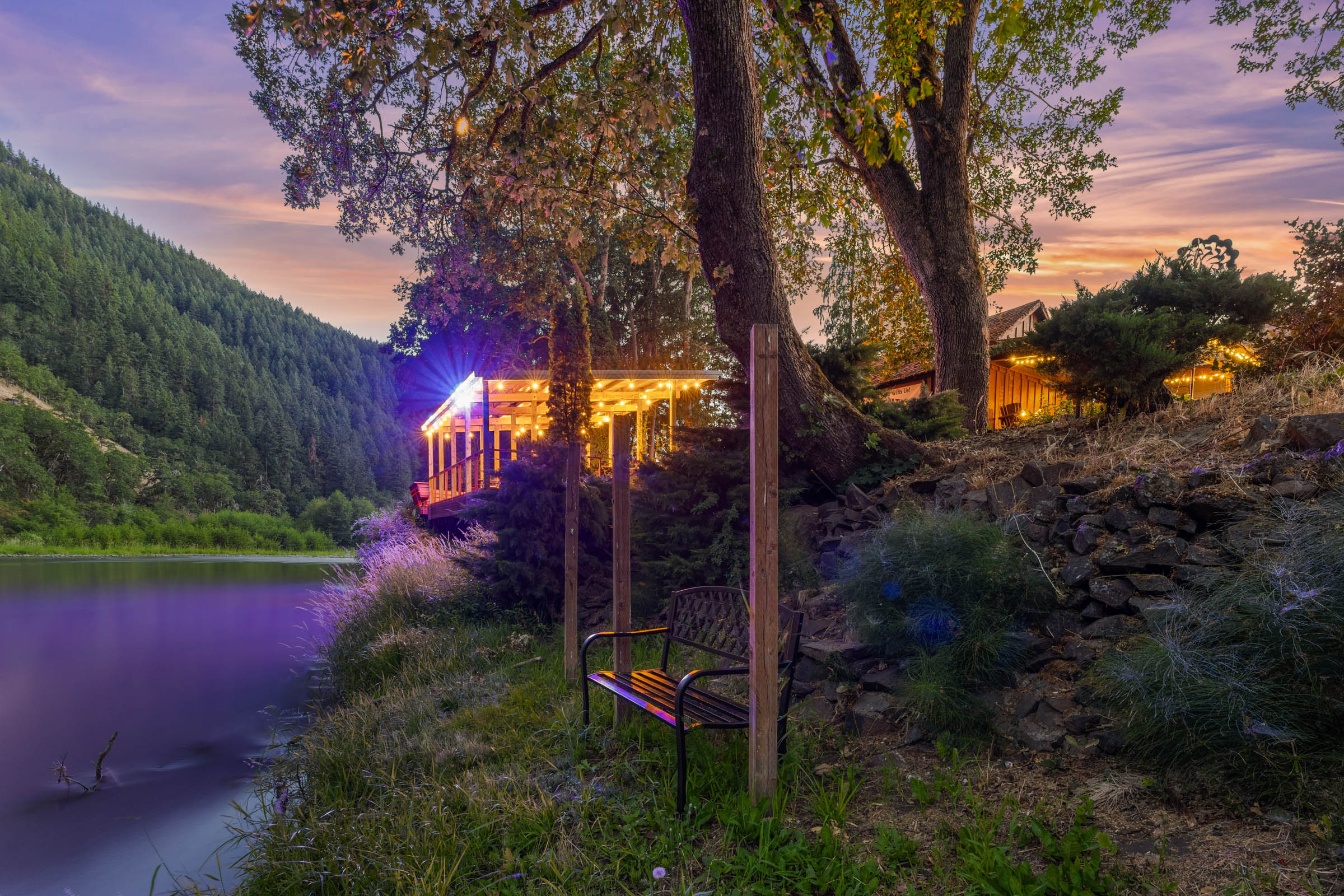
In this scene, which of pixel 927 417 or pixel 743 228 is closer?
pixel 743 228

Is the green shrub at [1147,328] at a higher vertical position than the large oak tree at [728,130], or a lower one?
lower

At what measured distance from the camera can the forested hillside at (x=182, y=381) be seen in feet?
201

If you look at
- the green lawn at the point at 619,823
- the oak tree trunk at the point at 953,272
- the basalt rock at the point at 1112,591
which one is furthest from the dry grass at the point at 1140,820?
the oak tree trunk at the point at 953,272

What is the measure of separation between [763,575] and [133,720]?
11956 millimetres

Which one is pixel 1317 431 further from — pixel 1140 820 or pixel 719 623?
pixel 719 623

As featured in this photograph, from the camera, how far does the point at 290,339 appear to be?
9600 centimetres

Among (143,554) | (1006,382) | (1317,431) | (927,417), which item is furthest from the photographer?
(143,554)

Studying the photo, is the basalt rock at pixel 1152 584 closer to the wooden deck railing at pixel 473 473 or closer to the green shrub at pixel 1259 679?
the green shrub at pixel 1259 679

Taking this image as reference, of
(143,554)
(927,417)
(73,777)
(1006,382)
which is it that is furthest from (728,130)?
(143,554)

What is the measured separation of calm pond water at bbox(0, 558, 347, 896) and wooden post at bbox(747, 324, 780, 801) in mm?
4773

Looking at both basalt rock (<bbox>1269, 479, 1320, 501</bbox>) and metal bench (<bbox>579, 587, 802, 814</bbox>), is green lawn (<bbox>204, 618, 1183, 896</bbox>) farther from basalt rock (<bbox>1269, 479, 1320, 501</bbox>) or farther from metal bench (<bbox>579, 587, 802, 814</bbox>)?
basalt rock (<bbox>1269, 479, 1320, 501</bbox>)

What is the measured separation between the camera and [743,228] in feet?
21.8

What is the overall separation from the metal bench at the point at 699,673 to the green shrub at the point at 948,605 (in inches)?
23.1

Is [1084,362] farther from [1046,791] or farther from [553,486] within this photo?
[553,486]
